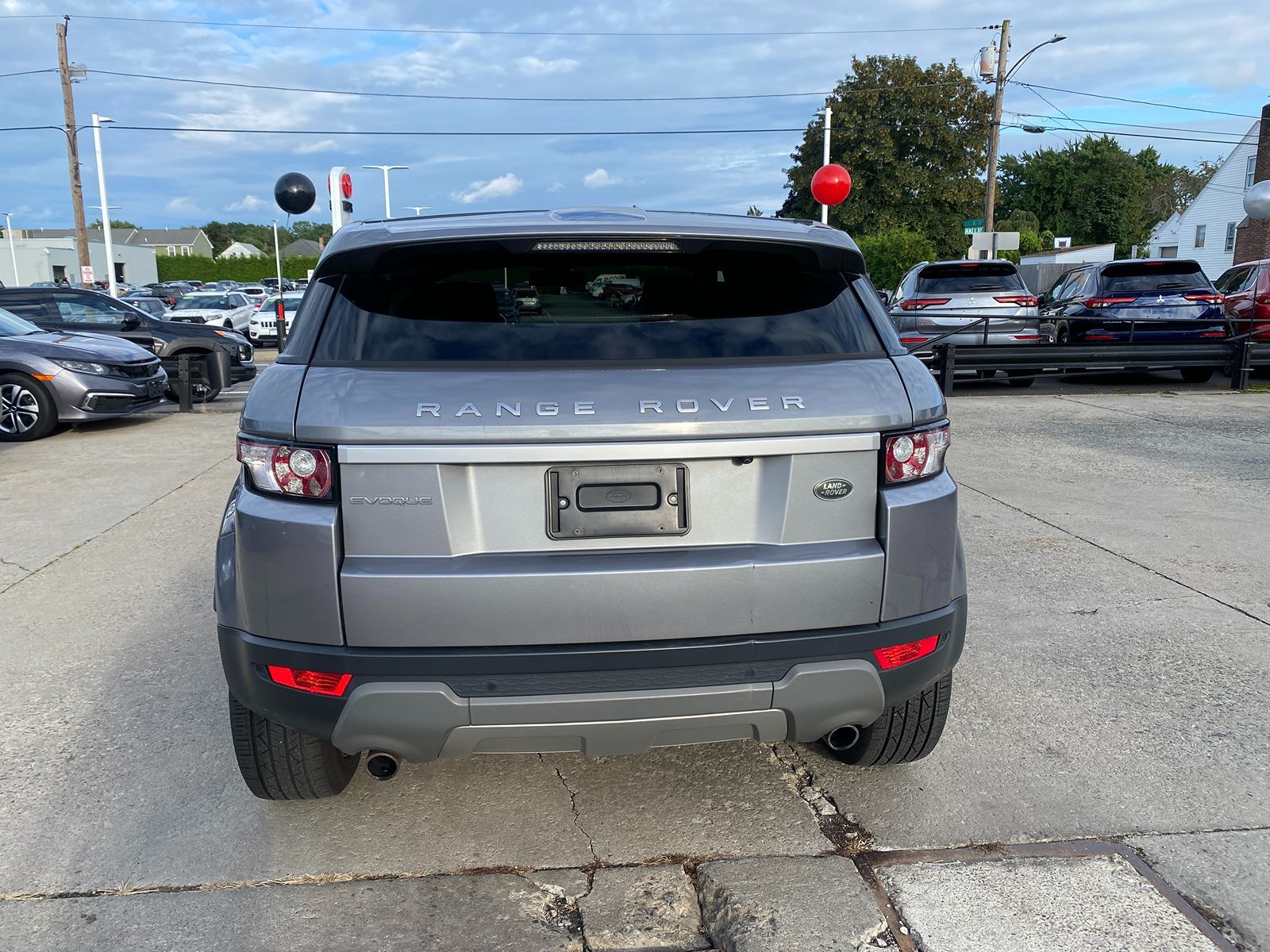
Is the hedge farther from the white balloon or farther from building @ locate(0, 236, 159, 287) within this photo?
the white balloon

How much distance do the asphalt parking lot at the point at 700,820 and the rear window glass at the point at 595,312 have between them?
55.6 inches

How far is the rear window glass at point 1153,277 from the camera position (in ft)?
47.1

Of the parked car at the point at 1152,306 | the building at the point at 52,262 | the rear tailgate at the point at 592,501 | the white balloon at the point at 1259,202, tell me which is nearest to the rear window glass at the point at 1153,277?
the parked car at the point at 1152,306

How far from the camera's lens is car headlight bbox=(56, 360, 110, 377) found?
10805 mm

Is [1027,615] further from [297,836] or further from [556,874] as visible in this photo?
[297,836]

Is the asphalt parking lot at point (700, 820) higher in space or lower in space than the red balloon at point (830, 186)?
lower

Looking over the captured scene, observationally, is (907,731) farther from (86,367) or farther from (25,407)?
(25,407)

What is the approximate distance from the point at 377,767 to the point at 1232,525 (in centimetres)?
597

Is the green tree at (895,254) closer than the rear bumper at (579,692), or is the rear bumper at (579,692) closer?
the rear bumper at (579,692)

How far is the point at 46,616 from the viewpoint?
5047 mm

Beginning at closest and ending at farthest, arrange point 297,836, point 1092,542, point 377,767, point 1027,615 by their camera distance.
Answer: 1. point 377,767
2. point 297,836
3. point 1027,615
4. point 1092,542

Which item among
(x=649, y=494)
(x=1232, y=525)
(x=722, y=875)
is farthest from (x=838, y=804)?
(x=1232, y=525)

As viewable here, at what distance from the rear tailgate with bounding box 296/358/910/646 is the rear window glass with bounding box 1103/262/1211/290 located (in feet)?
44.8

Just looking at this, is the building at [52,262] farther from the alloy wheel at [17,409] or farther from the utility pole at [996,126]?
the alloy wheel at [17,409]
